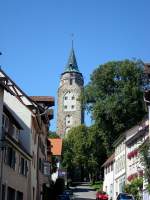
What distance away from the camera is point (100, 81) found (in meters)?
85.4

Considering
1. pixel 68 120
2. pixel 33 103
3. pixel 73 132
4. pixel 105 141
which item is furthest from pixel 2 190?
pixel 68 120

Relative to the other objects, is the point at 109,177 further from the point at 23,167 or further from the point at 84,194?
the point at 23,167

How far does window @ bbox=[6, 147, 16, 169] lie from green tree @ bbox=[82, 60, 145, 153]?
4139cm

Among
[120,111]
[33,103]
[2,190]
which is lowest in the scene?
[2,190]

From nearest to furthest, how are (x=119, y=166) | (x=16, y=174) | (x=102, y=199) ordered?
(x=16, y=174), (x=102, y=199), (x=119, y=166)

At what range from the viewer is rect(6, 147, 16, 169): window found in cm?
3759

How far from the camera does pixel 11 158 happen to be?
127ft

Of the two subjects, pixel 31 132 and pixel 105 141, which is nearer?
pixel 31 132

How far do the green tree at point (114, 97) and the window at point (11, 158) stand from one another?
41387 mm

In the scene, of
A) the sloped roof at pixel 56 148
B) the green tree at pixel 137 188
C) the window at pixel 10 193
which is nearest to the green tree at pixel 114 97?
the sloped roof at pixel 56 148

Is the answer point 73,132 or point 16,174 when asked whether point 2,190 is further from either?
point 73,132

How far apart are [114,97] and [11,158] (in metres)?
44.2

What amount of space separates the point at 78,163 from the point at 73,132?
56.1 feet

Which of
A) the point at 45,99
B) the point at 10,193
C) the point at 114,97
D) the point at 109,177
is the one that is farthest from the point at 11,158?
the point at 109,177
